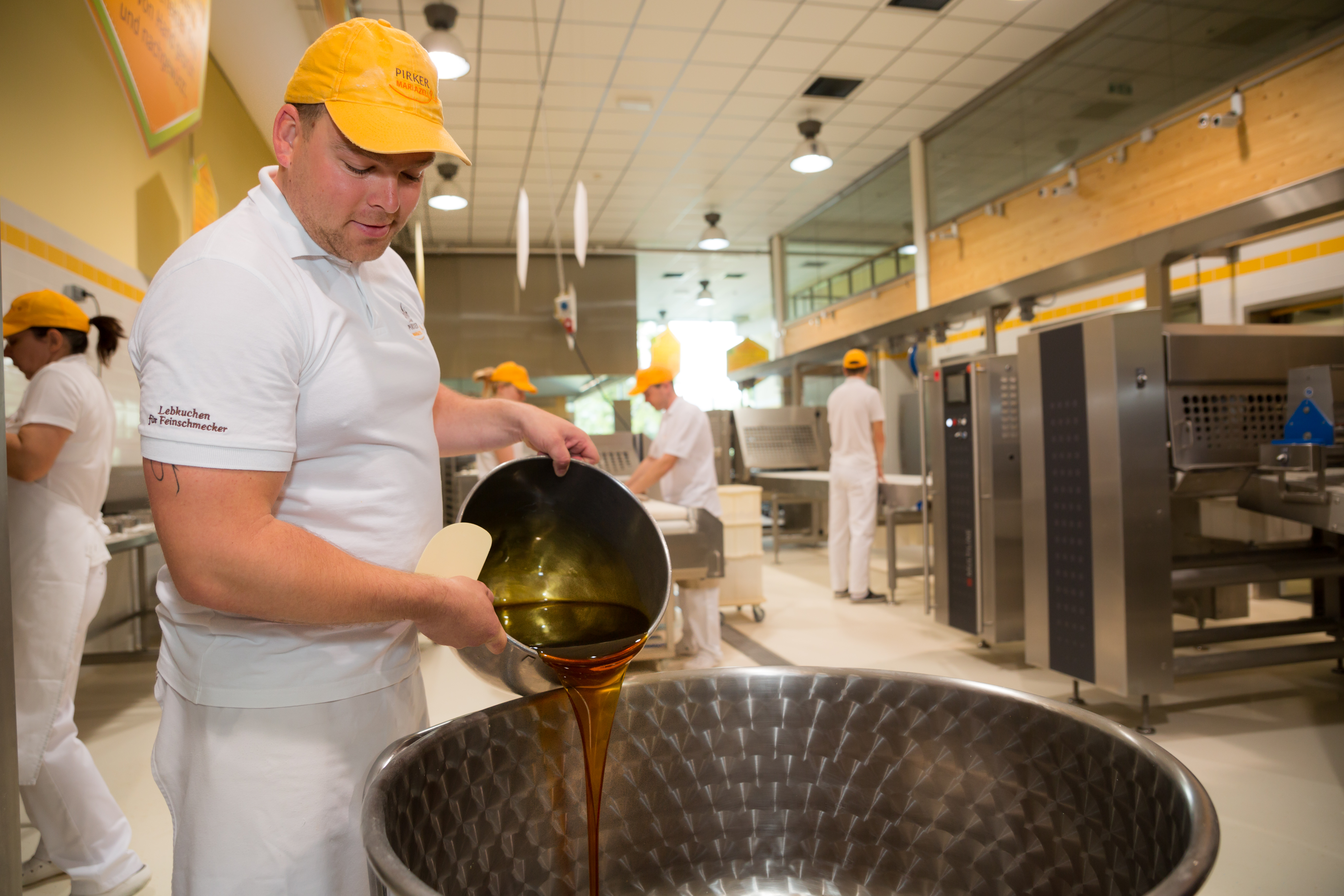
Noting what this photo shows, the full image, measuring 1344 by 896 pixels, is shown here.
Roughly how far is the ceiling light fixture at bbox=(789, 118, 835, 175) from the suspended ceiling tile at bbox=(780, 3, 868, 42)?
986 mm

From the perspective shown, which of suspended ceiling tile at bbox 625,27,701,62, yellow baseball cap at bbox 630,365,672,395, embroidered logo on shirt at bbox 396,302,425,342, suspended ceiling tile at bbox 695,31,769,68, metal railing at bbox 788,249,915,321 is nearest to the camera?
embroidered logo on shirt at bbox 396,302,425,342

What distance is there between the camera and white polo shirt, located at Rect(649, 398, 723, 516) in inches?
147

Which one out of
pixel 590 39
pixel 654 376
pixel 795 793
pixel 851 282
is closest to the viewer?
pixel 795 793

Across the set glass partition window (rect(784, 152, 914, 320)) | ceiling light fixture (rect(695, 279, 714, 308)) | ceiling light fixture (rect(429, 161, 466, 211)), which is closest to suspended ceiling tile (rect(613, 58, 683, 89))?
ceiling light fixture (rect(429, 161, 466, 211))

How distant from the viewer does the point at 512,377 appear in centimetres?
470

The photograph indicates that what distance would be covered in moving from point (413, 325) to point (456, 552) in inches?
12.7

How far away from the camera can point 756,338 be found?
1800 centimetres

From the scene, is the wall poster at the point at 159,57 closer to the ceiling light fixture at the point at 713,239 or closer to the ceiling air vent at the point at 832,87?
the ceiling air vent at the point at 832,87

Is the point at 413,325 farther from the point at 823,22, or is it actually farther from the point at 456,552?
the point at 823,22

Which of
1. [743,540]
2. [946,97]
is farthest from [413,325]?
[946,97]

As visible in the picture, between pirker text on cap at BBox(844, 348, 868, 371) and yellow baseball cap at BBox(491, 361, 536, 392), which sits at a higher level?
pirker text on cap at BBox(844, 348, 868, 371)

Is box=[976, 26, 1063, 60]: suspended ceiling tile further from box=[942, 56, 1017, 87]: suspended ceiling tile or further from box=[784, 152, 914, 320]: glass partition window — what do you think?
box=[784, 152, 914, 320]: glass partition window

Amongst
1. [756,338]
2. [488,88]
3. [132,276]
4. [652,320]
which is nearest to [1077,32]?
[488,88]

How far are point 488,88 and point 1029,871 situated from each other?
6.28m
